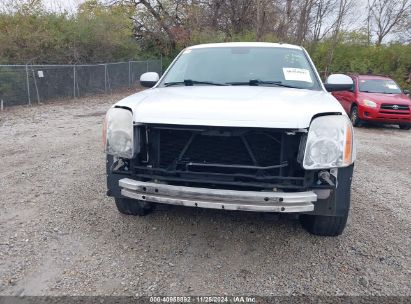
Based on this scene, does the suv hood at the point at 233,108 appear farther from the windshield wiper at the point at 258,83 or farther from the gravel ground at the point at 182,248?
the gravel ground at the point at 182,248

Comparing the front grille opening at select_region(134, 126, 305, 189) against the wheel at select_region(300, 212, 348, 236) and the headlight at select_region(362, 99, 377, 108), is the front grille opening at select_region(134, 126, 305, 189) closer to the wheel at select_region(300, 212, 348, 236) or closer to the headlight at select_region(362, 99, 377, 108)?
the wheel at select_region(300, 212, 348, 236)

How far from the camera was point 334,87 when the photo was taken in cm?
459

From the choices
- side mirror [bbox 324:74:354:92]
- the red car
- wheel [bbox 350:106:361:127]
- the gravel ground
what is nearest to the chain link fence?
the gravel ground

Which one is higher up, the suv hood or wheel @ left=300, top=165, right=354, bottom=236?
the suv hood

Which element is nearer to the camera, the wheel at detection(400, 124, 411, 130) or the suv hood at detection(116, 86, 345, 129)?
the suv hood at detection(116, 86, 345, 129)

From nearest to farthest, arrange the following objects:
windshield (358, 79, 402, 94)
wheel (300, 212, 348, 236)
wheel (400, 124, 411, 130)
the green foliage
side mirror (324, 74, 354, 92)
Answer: wheel (300, 212, 348, 236) < side mirror (324, 74, 354, 92) < wheel (400, 124, 411, 130) < windshield (358, 79, 402, 94) < the green foliage

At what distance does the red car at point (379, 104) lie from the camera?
34.1ft

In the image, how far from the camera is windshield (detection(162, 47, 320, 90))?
3.95m

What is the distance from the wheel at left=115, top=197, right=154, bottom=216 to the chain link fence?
9.98 metres

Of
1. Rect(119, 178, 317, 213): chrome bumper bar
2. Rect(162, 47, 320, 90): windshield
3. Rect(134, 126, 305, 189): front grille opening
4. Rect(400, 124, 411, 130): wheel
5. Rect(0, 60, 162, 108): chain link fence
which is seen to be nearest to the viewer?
Rect(119, 178, 317, 213): chrome bumper bar

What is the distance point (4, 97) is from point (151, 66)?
12.1 m

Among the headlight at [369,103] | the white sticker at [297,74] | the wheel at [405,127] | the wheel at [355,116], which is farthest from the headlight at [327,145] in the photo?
the wheel at [405,127]

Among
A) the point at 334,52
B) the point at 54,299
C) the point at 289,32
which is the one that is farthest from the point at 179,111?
the point at 289,32

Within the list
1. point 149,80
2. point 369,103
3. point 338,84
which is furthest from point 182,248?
point 369,103
